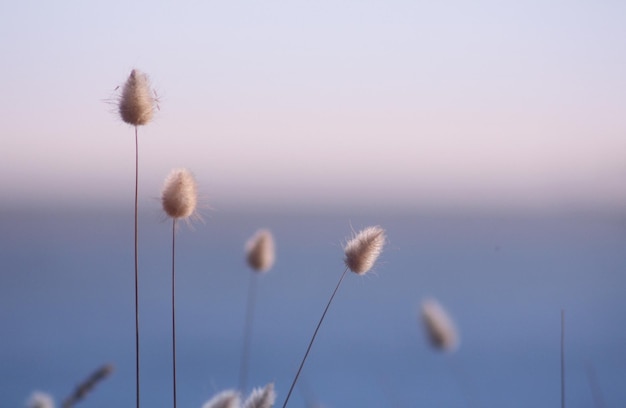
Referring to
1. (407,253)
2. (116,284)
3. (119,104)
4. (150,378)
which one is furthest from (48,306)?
(119,104)

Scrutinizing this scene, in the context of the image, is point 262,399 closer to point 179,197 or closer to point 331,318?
point 179,197

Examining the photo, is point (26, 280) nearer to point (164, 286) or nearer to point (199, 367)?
point (164, 286)

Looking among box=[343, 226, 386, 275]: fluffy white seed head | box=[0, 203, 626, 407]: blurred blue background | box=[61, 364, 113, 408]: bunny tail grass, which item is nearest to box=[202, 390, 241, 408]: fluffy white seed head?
box=[61, 364, 113, 408]: bunny tail grass

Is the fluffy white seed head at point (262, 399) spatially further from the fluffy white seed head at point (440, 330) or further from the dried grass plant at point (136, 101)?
the fluffy white seed head at point (440, 330)

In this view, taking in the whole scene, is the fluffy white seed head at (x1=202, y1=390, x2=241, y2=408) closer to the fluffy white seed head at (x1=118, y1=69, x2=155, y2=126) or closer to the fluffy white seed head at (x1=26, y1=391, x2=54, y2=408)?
the fluffy white seed head at (x1=26, y1=391, x2=54, y2=408)

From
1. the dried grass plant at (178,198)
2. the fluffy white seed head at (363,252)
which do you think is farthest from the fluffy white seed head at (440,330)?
the dried grass plant at (178,198)
